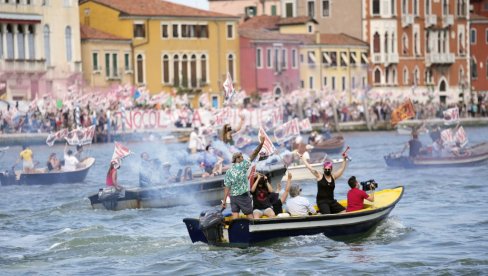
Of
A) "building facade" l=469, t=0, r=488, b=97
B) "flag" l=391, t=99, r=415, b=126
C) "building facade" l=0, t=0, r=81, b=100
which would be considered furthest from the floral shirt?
"building facade" l=469, t=0, r=488, b=97

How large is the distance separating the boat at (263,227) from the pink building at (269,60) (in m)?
56.5

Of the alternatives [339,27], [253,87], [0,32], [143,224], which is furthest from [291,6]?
[143,224]

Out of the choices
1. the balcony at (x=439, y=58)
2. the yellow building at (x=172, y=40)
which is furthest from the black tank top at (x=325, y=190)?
the balcony at (x=439, y=58)

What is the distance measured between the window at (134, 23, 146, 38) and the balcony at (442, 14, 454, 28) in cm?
2879

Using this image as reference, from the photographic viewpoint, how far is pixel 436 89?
96.6 meters

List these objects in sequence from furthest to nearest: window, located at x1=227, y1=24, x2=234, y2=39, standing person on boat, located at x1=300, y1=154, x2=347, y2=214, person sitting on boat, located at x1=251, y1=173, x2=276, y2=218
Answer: window, located at x1=227, y1=24, x2=234, y2=39 < standing person on boat, located at x1=300, y1=154, x2=347, y2=214 < person sitting on boat, located at x1=251, y1=173, x2=276, y2=218

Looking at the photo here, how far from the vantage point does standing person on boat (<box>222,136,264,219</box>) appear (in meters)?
24.3

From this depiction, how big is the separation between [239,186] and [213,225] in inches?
28.1

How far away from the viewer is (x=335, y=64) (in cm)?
8869

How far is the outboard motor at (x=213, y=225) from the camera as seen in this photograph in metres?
24.4

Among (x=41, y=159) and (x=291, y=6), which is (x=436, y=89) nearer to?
(x=291, y=6)

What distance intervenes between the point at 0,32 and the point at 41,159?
1725 cm

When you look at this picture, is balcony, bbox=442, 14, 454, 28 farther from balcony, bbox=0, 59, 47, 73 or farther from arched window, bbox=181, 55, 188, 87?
balcony, bbox=0, 59, 47, 73

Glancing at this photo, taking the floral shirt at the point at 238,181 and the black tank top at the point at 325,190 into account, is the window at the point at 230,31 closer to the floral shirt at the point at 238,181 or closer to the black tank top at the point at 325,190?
the black tank top at the point at 325,190
